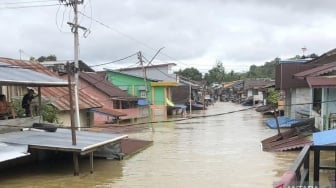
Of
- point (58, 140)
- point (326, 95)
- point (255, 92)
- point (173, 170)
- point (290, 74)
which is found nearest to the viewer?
point (58, 140)

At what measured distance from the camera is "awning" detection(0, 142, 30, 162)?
1192cm

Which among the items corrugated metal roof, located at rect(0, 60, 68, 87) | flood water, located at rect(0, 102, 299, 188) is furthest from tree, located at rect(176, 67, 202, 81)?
corrugated metal roof, located at rect(0, 60, 68, 87)

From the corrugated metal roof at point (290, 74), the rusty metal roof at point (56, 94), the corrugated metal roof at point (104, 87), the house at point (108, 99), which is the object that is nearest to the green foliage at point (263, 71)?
the house at point (108, 99)

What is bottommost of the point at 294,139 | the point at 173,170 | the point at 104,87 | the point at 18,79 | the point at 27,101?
the point at 173,170

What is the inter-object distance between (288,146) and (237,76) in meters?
108

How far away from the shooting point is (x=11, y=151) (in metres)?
12.4

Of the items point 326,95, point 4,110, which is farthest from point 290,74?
point 4,110

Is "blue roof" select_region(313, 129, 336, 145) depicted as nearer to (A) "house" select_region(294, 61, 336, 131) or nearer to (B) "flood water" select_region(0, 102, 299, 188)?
(B) "flood water" select_region(0, 102, 299, 188)

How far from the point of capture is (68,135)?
15.9 metres

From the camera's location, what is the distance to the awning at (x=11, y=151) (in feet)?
39.1

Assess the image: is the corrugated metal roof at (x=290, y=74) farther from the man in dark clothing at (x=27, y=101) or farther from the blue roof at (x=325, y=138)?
the man in dark clothing at (x=27, y=101)

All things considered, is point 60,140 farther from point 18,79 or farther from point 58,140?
point 18,79

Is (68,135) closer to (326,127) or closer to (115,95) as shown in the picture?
(326,127)

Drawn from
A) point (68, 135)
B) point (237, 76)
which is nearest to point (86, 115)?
point (68, 135)
